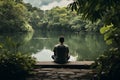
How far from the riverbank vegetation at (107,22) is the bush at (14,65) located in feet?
7.22

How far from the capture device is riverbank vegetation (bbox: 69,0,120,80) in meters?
6.51

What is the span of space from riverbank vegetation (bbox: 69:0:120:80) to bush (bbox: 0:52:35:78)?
2.20 m

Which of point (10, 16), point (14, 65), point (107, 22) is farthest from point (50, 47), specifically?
point (107, 22)

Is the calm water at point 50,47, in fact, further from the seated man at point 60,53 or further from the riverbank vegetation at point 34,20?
the riverbank vegetation at point 34,20

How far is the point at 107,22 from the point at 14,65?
310 centimetres

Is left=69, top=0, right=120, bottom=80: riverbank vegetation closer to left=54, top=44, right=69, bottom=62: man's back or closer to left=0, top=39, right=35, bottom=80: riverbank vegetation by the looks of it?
left=0, top=39, right=35, bottom=80: riverbank vegetation

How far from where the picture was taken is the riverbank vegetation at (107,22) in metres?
6.51

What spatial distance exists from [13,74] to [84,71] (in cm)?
238

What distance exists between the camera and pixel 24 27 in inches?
3664

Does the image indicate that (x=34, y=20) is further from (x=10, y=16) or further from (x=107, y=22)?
(x=107, y=22)

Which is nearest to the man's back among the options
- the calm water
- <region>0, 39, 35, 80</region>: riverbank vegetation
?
the calm water

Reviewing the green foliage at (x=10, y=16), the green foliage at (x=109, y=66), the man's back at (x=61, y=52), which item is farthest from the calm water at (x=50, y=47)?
the green foliage at (x=10, y=16)

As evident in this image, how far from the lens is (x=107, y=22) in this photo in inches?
299

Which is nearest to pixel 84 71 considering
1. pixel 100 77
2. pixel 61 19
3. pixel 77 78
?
pixel 77 78
